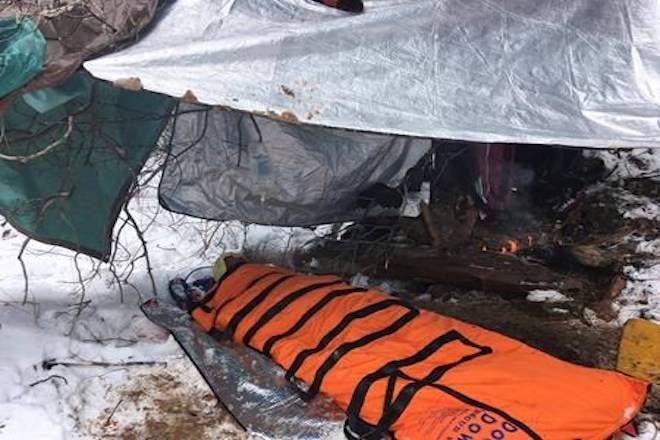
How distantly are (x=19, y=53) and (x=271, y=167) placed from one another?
1.45 m

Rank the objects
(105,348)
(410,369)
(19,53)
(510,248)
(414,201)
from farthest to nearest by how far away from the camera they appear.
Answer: (414,201)
(510,248)
(105,348)
(410,369)
(19,53)

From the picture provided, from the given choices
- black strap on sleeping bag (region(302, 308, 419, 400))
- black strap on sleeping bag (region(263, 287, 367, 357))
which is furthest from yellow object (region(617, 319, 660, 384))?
black strap on sleeping bag (region(263, 287, 367, 357))

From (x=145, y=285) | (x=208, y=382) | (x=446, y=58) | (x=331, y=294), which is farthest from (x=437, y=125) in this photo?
(x=145, y=285)

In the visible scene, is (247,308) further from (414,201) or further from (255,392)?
(414,201)

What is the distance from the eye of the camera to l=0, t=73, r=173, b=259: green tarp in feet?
8.75

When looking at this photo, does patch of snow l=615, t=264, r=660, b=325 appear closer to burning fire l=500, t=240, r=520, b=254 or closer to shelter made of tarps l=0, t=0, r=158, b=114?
burning fire l=500, t=240, r=520, b=254

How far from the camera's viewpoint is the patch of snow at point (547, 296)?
329 cm

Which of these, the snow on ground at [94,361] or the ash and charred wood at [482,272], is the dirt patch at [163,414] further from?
the ash and charred wood at [482,272]

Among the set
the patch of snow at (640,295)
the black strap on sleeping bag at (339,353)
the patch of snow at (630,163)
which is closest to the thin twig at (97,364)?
the black strap on sleeping bag at (339,353)

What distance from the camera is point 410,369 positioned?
7.80 feet

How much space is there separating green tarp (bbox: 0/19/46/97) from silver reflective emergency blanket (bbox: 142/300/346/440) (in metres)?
1.20

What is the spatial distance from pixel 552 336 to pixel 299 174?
1361 millimetres

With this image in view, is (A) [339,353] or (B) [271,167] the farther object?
(B) [271,167]

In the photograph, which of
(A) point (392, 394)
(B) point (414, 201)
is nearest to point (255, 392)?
(A) point (392, 394)
